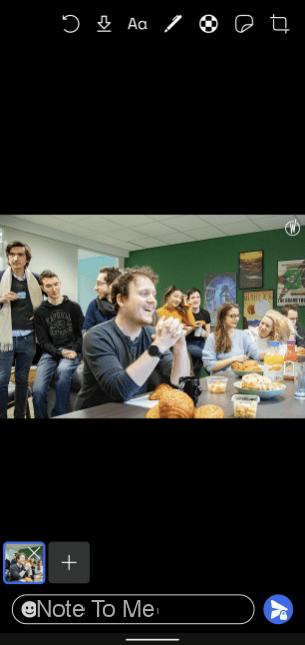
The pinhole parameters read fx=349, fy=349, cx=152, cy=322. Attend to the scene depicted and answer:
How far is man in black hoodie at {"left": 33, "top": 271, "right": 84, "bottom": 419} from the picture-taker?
0.61 metres

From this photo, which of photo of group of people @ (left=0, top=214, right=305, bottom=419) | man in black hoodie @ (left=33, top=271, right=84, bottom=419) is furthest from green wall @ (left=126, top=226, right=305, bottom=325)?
man in black hoodie @ (left=33, top=271, right=84, bottom=419)

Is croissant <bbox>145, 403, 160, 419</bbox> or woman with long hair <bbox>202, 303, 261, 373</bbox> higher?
woman with long hair <bbox>202, 303, 261, 373</bbox>

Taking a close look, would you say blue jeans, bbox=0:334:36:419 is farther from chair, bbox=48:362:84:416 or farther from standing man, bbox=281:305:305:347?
standing man, bbox=281:305:305:347

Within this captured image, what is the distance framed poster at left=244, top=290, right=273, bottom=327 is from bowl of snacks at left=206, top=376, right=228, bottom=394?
222 millimetres
